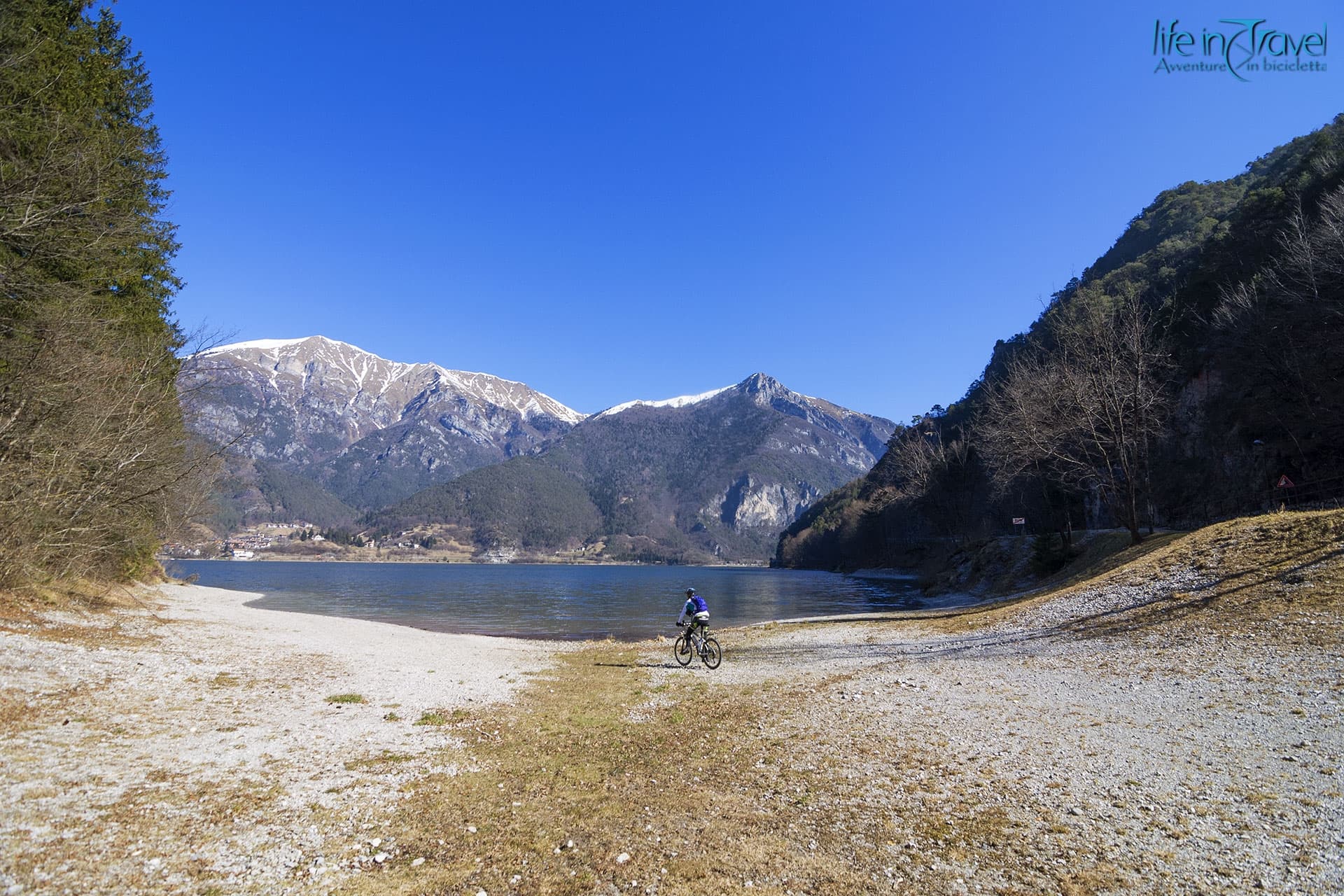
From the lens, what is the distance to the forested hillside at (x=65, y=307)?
1348 centimetres

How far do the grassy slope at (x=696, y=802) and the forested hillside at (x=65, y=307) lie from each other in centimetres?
1199

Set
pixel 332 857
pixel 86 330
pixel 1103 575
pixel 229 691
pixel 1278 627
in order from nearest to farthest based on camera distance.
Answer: pixel 332 857 → pixel 229 691 → pixel 1278 627 → pixel 86 330 → pixel 1103 575

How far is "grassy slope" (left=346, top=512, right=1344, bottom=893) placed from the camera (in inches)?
219

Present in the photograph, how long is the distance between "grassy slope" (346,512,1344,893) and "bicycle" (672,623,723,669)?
5.01 m

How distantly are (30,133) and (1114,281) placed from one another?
369 ft

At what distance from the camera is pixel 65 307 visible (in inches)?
623

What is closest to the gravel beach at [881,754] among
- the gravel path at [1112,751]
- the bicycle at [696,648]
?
the gravel path at [1112,751]

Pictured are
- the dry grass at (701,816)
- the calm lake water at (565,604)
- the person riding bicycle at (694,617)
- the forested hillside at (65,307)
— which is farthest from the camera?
the calm lake water at (565,604)

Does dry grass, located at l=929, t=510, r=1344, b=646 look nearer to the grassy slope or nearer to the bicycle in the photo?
the grassy slope

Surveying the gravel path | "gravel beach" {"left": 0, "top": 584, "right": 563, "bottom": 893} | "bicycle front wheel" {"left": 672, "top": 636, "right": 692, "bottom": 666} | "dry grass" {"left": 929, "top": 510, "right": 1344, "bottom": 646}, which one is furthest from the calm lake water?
the gravel path

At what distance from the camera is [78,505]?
16484 millimetres

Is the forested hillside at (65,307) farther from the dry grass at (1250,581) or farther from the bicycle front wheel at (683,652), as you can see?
the dry grass at (1250,581)

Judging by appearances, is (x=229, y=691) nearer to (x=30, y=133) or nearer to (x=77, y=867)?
(x=77, y=867)

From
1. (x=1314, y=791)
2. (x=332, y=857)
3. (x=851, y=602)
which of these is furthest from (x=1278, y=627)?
(x=851, y=602)
